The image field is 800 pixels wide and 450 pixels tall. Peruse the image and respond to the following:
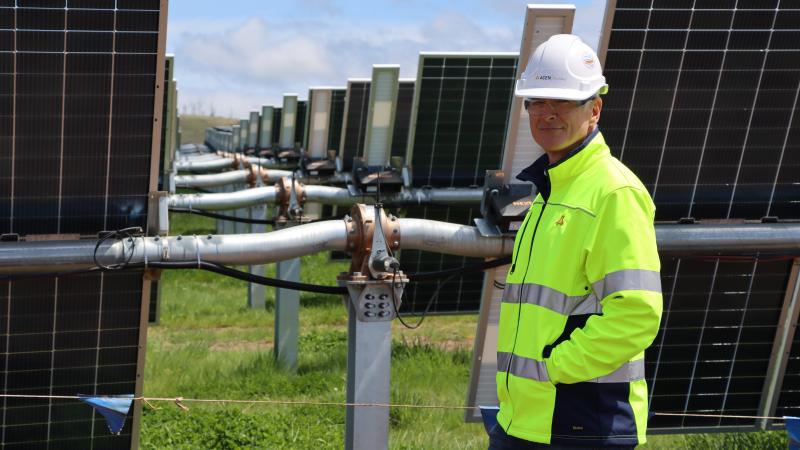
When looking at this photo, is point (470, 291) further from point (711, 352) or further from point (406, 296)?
point (711, 352)

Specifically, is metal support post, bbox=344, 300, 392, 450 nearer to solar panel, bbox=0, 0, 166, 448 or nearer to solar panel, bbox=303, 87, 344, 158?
solar panel, bbox=0, 0, 166, 448

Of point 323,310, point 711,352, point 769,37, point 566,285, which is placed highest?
point 769,37

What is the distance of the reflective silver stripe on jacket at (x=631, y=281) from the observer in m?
2.99

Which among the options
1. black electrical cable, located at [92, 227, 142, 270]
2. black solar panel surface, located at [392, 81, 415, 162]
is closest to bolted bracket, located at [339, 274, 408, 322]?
black electrical cable, located at [92, 227, 142, 270]

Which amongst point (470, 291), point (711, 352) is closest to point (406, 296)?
point (470, 291)

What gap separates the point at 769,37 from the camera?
5.54 m

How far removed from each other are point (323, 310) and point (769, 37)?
9503 mm

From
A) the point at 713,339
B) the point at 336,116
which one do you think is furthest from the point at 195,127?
the point at 713,339

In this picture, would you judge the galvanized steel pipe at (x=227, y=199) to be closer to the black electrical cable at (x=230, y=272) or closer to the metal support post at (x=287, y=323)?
the metal support post at (x=287, y=323)

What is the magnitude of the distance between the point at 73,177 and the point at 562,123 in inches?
105

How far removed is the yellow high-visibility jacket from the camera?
119 inches

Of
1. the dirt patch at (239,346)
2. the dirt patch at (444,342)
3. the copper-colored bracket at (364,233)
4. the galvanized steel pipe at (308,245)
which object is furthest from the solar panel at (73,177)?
the dirt patch at (239,346)

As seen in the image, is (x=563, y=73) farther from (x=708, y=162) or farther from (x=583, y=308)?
(x=708, y=162)

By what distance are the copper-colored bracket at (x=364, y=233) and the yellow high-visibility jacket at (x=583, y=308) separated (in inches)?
64.1
